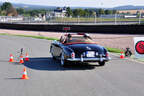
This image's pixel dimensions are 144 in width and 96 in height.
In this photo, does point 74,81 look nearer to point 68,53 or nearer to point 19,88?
point 19,88

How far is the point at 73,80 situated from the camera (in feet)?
29.9

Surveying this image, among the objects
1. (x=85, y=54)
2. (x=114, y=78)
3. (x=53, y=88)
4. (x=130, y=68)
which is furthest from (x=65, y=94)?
(x=130, y=68)

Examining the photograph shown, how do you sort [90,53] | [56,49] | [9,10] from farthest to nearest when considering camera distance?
[9,10] → [56,49] → [90,53]

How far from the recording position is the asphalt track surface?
745cm

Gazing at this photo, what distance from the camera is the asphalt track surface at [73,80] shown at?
745 cm

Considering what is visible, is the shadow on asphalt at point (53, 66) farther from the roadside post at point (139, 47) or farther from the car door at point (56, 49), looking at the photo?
the roadside post at point (139, 47)

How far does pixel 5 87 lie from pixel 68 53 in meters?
3.78

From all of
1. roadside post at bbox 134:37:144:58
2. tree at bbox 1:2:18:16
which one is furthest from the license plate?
tree at bbox 1:2:18:16

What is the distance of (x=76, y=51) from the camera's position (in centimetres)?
1133

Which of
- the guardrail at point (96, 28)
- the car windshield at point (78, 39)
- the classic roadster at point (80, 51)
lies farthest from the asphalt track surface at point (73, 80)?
the guardrail at point (96, 28)

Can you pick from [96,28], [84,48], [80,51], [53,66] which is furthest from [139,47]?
[96,28]

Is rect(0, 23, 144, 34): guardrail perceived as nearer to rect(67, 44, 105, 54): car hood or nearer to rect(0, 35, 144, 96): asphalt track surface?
rect(0, 35, 144, 96): asphalt track surface

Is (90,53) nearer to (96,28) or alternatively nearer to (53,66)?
(53,66)

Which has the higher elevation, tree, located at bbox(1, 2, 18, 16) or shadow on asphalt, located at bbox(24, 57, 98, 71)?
tree, located at bbox(1, 2, 18, 16)
